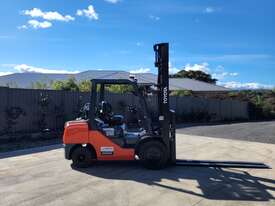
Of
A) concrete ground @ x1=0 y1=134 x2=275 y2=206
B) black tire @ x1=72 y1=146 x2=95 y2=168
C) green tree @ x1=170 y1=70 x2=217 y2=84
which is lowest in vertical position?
concrete ground @ x1=0 y1=134 x2=275 y2=206

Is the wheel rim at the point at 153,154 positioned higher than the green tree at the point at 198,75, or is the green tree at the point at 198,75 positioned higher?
the green tree at the point at 198,75

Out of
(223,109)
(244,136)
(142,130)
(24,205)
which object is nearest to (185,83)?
(223,109)

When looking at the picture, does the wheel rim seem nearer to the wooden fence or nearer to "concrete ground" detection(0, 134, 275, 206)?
"concrete ground" detection(0, 134, 275, 206)

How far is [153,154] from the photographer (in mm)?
10164

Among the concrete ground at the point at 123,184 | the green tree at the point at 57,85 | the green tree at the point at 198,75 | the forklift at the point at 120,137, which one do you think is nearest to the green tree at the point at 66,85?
the green tree at the point at 57,85

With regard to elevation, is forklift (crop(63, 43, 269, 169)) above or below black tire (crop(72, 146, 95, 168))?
above

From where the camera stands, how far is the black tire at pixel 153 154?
10141 mm

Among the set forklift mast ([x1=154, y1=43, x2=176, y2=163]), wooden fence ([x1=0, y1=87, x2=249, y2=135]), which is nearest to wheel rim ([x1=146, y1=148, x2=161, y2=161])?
forklift mast ([x1=154, y1=43, x2=176, y2=163])

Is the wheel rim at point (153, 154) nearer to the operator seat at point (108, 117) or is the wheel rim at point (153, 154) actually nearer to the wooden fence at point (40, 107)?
the operator seat at point (108, 117)

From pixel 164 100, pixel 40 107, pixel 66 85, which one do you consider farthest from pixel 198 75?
pixel 164 100

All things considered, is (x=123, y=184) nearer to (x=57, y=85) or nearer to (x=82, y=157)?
(x=82, y=157)

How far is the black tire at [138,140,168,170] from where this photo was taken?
33.3 feet

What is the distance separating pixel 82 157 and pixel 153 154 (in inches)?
67.7

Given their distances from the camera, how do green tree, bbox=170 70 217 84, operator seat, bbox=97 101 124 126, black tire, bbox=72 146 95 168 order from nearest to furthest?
black tire, bbox=72 146 95 168
operator seat, bbox=97 101 124 126
green tree, bbox=170 70 217 84
